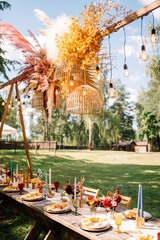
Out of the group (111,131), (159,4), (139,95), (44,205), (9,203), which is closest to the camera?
(159,4)

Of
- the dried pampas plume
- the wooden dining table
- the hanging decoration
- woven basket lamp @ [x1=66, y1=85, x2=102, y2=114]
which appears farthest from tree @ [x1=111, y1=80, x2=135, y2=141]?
the wooden dining table

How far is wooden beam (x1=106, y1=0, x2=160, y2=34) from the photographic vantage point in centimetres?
181

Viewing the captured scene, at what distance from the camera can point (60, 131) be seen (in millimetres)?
31594

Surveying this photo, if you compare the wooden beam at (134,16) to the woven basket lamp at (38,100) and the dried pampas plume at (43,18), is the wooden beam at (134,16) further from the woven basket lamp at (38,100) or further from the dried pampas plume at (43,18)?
the woven basket lamp at (38,100)

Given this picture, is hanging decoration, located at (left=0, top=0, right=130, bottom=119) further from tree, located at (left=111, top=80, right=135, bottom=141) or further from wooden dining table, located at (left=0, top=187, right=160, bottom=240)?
tree, located at (left=111, top=80, right=135, bottom=141)

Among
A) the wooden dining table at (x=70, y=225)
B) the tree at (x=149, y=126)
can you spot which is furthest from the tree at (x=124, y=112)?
the wooden dining table at (x=70, y=225)

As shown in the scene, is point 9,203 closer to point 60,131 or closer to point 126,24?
point 126,24

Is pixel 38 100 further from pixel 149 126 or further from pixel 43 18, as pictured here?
pixel 149 126

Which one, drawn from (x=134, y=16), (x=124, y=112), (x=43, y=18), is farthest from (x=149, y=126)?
(x=134, y=16)

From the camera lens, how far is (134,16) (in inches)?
78.5

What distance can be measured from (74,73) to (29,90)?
119 centimetres

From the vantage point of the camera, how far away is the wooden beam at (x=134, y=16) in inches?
71.3

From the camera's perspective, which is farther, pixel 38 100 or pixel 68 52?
pixel 38 100

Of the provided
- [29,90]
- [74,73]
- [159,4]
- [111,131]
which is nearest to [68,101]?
[74,73]
